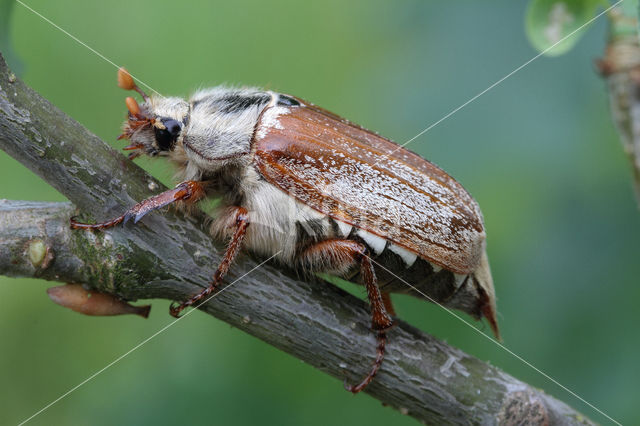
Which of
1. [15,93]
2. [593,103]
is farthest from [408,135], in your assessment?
[15,93]

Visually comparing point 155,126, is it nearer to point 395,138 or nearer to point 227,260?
point 227,260

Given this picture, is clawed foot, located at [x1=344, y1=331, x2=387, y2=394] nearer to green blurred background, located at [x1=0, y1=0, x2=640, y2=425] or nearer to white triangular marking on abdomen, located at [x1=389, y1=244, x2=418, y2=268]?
white triangular marking on abdomen, located at [x1=389, y1=244, x2=418, y2=268]

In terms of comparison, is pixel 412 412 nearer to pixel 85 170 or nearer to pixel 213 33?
pixel 85 170

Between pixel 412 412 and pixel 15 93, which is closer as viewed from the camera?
pixel 15 93

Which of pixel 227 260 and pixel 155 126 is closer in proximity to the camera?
pixel 227 260

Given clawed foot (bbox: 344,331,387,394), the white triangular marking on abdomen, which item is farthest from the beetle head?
clawed foot (bbox: 344,331,387,394)

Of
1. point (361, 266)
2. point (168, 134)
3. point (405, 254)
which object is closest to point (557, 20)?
point (405, 254)
